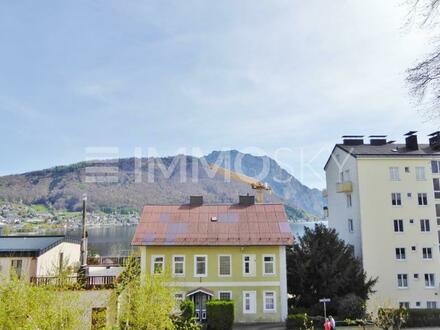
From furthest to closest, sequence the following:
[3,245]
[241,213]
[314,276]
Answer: [241,213]
[314,276]
[3,245]

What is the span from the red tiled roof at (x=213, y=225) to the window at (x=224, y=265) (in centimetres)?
119

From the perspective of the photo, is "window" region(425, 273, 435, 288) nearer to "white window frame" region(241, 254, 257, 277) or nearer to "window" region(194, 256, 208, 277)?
"white window frame" region(241, 254, 257, 277)

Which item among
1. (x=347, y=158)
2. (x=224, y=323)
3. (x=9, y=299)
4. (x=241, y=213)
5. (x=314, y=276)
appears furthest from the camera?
(x=347, y=158)

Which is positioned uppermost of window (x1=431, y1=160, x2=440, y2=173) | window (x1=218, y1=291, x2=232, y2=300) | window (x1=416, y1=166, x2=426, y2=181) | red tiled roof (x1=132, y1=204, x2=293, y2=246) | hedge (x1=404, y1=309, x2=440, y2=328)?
window (x1=431, y1=160, x2=440, y2=173)

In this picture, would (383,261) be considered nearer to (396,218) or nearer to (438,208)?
(396,218)

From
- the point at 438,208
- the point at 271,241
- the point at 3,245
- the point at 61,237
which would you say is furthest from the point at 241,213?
the point at 438,208

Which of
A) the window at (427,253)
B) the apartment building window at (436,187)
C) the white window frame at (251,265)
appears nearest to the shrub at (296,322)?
the white window frame at (251,265)

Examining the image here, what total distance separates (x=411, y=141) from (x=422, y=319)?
1819 cm

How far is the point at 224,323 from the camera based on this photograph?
25.2 m

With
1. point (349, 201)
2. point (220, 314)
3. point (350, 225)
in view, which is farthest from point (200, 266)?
point (349, 201)

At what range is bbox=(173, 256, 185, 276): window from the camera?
1117 inches

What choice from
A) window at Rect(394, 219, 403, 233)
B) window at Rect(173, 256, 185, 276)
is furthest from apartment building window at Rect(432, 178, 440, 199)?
window at Rect(173, 256, 185, 276)

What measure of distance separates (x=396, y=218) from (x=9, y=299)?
34581 mm

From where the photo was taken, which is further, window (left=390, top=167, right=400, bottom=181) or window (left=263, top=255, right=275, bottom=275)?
window (left=390, top=167, right=400, bottom=181)
